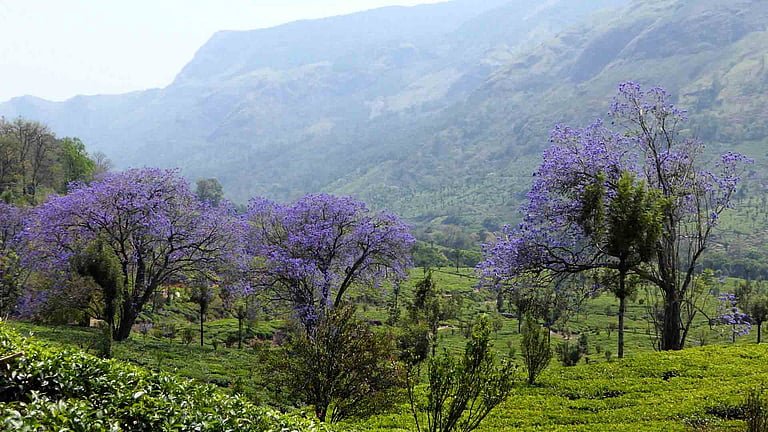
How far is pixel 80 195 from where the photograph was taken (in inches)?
1134

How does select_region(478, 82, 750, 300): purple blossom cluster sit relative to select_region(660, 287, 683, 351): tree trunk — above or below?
above

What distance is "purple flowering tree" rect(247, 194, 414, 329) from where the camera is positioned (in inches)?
1147

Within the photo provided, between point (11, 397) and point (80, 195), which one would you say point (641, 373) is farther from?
point (80, 195)

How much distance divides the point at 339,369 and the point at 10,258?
31.5 m

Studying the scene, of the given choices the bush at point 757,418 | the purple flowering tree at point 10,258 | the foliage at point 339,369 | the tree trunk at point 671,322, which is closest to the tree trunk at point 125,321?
the purple flowering tree at point 10,258

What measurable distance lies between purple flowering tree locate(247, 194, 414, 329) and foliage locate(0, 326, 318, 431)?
59.9 ft

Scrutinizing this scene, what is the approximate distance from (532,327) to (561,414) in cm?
554

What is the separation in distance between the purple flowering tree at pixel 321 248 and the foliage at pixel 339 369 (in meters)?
12.6

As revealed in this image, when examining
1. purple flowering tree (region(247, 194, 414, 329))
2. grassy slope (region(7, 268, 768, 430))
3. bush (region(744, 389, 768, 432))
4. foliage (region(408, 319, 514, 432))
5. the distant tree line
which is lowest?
grassy slope (region(7, 268, 768, 430))

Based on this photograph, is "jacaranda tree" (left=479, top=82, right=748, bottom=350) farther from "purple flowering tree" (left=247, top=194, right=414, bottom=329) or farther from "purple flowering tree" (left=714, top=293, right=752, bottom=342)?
"purple flowering tree" (left=247, top=194, right=414, bottom=329)

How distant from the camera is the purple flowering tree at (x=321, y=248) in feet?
95.6

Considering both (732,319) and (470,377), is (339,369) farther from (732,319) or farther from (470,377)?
(732,319)

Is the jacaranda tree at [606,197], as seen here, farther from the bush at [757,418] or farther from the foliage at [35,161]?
the foliage at [35,161]

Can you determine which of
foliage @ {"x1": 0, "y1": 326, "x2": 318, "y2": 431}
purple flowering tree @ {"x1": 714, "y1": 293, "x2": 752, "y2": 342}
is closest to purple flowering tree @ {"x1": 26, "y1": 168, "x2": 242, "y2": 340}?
foliage @ {"x1": 0, "y1": 326, "x2": 318, "y2": 431}
